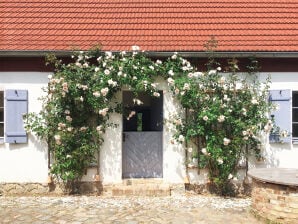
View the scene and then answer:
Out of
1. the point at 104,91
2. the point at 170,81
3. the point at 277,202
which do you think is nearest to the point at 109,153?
the point at 104,91

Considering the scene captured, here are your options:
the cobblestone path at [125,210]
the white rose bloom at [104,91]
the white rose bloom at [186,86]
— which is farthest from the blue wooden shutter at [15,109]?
the white rose bloom at [186,86]

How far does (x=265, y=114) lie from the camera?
9.14 metres

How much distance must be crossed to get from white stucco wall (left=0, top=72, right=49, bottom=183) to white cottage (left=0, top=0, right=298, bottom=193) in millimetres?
23

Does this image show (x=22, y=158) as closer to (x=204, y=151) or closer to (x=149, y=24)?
(x=204, y=151)

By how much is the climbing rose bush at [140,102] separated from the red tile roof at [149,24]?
566 mm

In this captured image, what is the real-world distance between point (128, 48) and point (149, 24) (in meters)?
1.40

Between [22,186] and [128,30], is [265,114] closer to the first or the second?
[128,30]

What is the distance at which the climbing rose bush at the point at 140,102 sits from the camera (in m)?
8.70

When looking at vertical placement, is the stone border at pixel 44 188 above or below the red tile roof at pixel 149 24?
below

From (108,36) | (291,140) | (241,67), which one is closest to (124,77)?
(108,36)

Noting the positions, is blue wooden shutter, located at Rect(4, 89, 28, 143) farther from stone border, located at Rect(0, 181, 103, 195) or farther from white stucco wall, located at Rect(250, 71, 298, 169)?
white stucco wall, located at Rect(250, 71, 298, 169)

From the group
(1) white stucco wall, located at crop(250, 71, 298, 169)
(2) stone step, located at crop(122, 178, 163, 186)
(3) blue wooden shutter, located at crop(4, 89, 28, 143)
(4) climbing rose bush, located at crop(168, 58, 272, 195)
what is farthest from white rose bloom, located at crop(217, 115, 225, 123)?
(3) blue wooden shutter, located at crop(4, 89, 28, 143)

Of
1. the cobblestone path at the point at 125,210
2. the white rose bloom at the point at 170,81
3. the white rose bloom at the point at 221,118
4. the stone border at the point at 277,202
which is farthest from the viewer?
the white rose bloom at the point at 170,81

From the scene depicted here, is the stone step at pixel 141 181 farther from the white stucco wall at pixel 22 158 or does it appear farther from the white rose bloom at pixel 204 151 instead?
the white stucco wall at pixel 22 158
